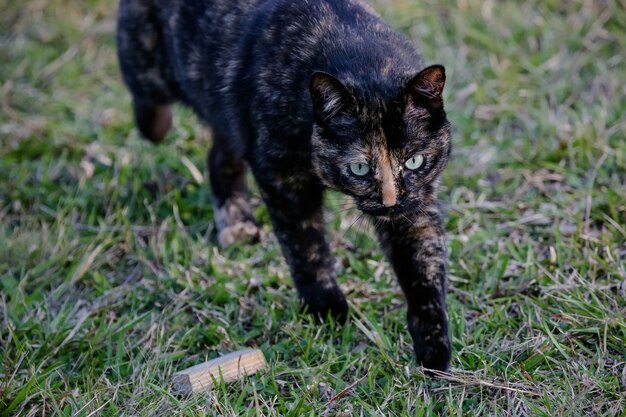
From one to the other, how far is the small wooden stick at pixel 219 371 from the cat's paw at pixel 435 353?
23.9 inches

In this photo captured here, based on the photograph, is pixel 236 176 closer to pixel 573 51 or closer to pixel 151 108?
pixel 151 108

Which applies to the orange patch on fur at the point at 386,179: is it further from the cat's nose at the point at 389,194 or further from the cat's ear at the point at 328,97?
the cat's ear at the point at 328,97

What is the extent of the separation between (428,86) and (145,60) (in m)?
2.03

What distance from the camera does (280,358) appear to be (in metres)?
3.36

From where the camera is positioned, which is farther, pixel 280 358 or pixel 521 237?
pixel 521 237

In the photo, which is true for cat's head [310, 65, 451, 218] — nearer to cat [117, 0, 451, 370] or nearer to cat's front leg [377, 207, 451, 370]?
cat [117, 0, 451, 370]

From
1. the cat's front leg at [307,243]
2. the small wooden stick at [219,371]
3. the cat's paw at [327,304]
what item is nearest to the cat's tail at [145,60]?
the cat's front leg at [307,243]

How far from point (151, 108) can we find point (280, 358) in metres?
1.93

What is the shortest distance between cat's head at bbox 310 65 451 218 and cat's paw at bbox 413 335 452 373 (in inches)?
20.0

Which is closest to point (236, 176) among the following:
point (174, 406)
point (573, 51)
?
point (174, 406)

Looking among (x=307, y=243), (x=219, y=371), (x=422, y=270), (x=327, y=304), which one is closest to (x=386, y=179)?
(x=422, y=270)

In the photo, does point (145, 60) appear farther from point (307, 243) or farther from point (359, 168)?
point (359, 168)

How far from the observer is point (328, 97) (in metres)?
3.01

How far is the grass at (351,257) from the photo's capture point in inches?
120
